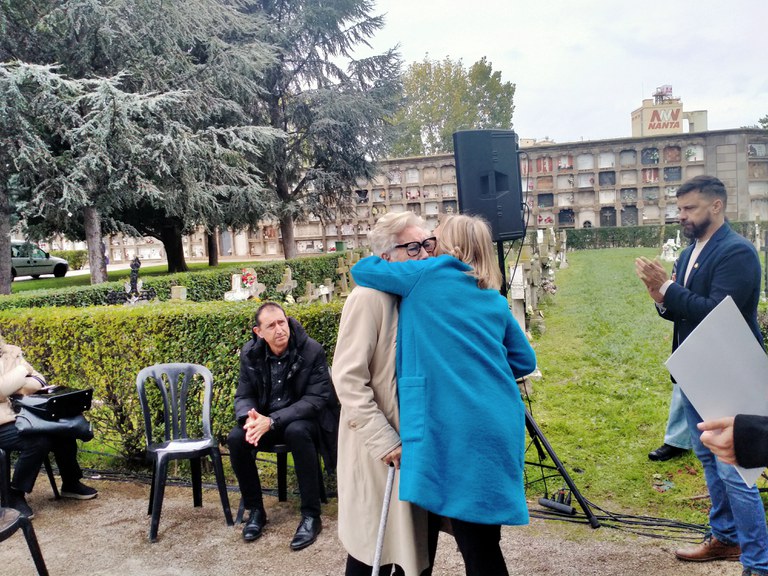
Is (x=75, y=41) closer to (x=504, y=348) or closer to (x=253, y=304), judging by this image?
(x=253, y=304)

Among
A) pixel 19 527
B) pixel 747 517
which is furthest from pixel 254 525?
pixel 747 517

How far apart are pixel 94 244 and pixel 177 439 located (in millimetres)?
11427

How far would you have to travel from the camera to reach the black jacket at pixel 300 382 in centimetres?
348

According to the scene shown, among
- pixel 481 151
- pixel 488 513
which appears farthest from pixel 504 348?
pixel 481 151

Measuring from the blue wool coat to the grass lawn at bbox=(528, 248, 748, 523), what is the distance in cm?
194

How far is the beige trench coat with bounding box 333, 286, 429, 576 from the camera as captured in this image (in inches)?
80.0

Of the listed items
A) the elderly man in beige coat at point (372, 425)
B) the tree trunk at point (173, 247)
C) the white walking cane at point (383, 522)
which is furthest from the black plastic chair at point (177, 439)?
the tree trunk at point (173, 247)

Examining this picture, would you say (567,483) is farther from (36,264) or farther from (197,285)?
(36,264)

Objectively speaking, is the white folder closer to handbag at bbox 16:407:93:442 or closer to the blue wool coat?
the blue wool coat

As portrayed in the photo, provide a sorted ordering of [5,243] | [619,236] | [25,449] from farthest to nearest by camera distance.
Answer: [619,236], [5,243], [25,449]

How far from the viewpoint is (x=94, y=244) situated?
13.8m

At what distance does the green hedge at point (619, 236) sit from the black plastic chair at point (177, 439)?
2584 centimetres

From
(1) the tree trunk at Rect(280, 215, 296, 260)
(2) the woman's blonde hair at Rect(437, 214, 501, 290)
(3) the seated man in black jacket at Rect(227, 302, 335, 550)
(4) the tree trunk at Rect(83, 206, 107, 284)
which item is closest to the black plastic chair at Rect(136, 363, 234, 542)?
(3) the seated man in black jacket at Rect(227, 302, 335, 550)

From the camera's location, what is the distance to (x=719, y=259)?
275 cm
